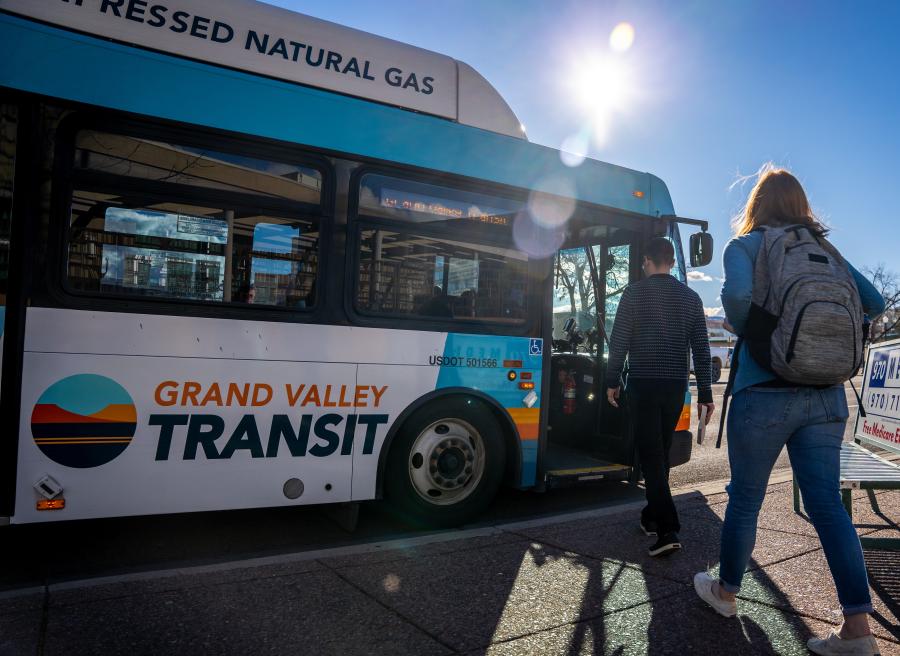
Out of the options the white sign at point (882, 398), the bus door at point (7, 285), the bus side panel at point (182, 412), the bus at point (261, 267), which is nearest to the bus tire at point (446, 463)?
the bus at point (261, 267)

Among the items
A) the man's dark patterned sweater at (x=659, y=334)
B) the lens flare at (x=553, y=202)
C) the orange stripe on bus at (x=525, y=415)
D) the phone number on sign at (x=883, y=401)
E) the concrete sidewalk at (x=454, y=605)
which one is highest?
the lens flare at (x=553, y=202)

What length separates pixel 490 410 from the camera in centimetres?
525

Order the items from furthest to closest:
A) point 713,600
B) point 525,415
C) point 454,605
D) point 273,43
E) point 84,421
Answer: point 525,415 < point 273,43 < point 84,421 < point 454,605 < point 713,600

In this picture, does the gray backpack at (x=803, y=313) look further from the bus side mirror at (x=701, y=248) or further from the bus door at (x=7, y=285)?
the bus door at (x=7, y=285)

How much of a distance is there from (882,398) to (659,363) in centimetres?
284

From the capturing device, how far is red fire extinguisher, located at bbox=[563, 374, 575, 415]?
275 inches

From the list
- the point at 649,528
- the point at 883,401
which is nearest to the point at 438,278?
the point at 649,528

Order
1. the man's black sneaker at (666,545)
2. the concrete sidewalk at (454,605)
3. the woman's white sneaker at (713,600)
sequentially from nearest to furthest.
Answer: the concrete sidewalk at (454,605)
the woman's white sneaker at (713,600)
the man's black sneaker at (666,545)

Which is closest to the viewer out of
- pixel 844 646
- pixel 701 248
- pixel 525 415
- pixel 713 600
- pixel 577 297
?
pixel 844 646

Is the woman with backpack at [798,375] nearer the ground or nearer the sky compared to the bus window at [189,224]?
nearer the ground

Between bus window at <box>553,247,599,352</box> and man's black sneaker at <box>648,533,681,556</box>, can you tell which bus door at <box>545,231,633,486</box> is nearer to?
bus window at <box>553,247,599,352</box>

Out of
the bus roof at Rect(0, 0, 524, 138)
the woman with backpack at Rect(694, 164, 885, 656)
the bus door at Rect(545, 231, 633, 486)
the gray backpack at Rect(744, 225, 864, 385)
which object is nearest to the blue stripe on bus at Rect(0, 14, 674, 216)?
the bus roof at Rect(0, 0, 524, 138)

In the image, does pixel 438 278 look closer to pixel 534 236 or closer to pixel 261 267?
pixel 534 236

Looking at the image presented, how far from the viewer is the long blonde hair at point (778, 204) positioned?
10.8ft
